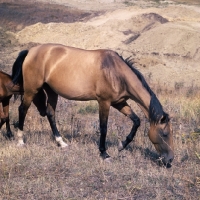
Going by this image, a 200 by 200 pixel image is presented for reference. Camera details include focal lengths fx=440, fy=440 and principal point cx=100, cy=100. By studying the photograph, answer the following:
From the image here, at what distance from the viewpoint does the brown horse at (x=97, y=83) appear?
22.2 ft

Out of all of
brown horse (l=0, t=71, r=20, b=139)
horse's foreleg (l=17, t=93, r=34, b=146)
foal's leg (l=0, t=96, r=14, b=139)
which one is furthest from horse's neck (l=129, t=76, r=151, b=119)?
foal's leg (l=0, t=96, r=14, b=139)

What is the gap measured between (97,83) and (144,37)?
19026mm

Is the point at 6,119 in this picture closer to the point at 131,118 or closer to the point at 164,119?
the point at 131,118

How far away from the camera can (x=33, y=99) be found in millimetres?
8453

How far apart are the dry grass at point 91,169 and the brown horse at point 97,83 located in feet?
1.05

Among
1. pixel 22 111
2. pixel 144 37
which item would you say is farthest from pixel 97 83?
pixel 144 37

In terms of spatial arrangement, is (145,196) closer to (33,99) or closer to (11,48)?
(33,99)

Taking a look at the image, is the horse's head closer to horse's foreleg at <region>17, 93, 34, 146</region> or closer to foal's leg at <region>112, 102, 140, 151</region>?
foal's leg at <region>112, 102, 140, 151</region>

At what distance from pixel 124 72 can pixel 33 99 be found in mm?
2155

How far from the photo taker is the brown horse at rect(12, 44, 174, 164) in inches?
267

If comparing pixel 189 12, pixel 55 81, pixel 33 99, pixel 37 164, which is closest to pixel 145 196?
pixel 37 164

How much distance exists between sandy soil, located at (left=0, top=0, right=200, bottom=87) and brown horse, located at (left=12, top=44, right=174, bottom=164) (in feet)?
32.1

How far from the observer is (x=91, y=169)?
6.22m

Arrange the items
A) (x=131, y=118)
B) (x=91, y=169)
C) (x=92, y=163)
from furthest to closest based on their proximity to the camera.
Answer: (x=131, y=118) < (x=92, y=163) < (x=91, y=169)
